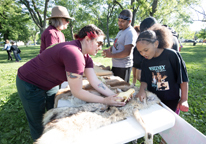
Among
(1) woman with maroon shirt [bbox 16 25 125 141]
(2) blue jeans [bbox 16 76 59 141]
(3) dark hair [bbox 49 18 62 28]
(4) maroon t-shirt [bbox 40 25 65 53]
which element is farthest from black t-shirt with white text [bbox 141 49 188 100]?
(3) dark hair [bbox 49 18 62 28]

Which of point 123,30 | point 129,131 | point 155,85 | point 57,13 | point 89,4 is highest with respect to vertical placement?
point 89,4

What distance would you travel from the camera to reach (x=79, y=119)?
0.99m

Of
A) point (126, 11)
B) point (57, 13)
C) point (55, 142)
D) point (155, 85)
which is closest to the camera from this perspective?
point (55, 142)

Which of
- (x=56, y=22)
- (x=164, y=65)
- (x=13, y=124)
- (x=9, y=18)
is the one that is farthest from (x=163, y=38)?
(x=9, y=18)

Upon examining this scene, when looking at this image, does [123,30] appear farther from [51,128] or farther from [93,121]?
[51,128]

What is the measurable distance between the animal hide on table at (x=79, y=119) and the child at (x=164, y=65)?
0.83 feet

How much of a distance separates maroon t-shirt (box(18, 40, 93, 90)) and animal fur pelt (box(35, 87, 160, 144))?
0.38m

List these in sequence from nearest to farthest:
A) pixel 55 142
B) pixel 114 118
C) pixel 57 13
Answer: pixel 55 142 < pixel 114 118 < pixel 57 13

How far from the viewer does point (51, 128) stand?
0.93m

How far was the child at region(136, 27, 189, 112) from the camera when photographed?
4.60 ft

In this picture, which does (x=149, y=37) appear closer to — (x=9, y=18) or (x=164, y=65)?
(x=164, y=65)

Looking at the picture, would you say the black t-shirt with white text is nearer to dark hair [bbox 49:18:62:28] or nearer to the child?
the child

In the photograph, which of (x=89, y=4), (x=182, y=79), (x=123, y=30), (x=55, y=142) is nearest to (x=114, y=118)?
(x=55, y=142)

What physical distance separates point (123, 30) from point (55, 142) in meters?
2.26
